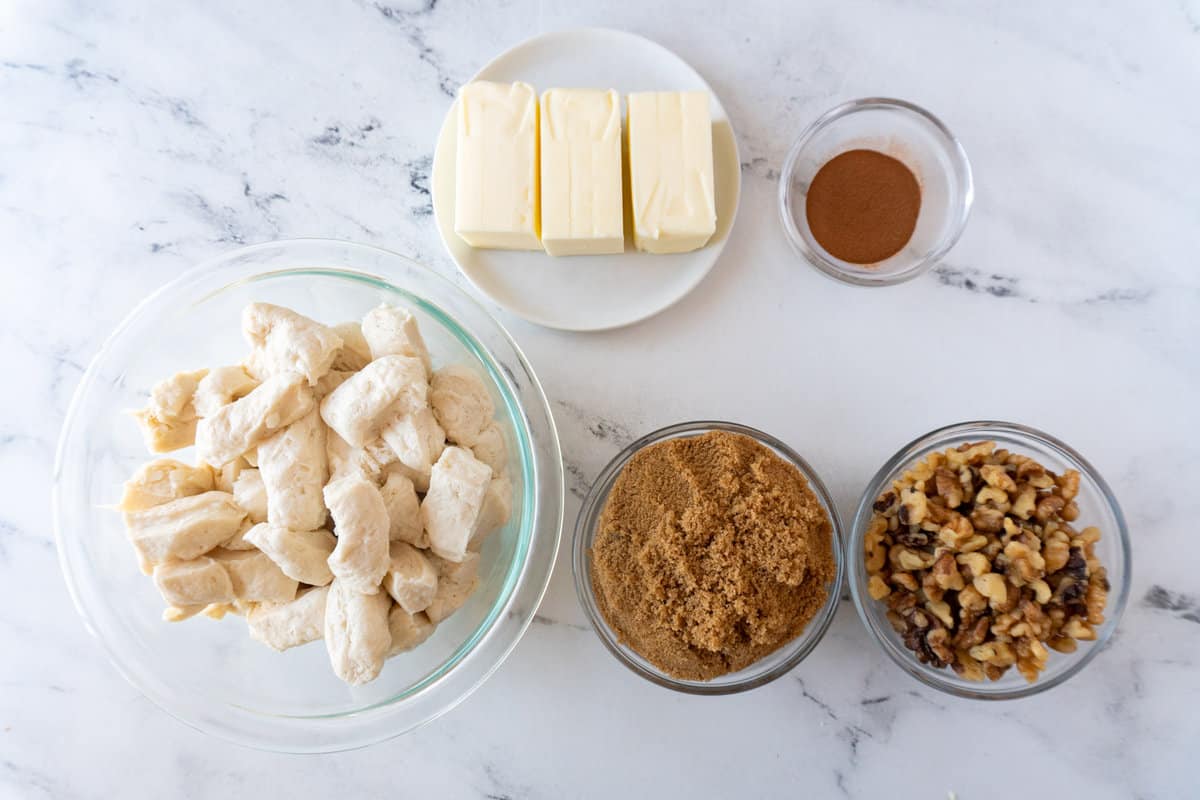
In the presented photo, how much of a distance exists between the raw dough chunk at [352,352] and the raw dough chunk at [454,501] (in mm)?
209

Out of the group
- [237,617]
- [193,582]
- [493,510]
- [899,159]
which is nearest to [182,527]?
[193,582]

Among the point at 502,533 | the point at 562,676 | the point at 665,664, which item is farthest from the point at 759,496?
the point at 562,676

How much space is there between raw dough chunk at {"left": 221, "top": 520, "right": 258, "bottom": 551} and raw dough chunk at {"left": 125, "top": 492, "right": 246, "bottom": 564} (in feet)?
0.04

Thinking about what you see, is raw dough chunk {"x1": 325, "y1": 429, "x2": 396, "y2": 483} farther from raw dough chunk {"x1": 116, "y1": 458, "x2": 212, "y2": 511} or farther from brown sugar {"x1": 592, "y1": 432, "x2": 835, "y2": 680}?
brown sugar {"x1": 592, "y1": 432, "x2": 835, "y2": 680}

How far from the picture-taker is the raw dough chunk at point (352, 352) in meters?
1.15

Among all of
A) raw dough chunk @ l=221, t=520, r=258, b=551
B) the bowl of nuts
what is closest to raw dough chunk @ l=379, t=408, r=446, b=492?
raw dough chunk @ l=221, t=520, r=258, b=551

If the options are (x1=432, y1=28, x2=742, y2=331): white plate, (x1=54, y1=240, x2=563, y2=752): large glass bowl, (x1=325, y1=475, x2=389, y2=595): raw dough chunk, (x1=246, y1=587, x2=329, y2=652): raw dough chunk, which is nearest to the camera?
(x1=325, y1=475, x2=389, y2=595): raw dough chunk

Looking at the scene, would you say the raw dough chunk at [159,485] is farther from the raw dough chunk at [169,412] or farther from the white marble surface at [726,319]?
the white marble surface at [726,319]

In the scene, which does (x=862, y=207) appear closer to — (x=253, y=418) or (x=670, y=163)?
(x=670, y=163)

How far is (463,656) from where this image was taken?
1207 millimetres

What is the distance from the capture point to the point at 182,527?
1.01 m

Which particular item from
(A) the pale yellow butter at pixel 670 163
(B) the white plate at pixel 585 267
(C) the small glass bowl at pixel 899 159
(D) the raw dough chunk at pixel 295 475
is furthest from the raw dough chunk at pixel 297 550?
(C) the small glass bowl at pixel 899 159

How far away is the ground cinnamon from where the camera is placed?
4.44ft

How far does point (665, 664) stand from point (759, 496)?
0.30 metres
